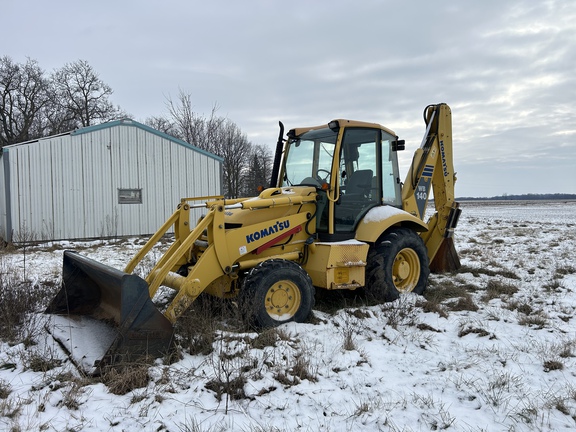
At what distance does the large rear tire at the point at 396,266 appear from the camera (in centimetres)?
623

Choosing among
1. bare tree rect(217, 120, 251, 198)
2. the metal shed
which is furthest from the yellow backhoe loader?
bare tree rect(217, 120, 251, 198)

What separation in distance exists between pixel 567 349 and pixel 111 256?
1020cm

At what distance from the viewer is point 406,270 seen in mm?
6777

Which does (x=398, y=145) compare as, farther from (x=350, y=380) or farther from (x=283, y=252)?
(x=350, y=380)

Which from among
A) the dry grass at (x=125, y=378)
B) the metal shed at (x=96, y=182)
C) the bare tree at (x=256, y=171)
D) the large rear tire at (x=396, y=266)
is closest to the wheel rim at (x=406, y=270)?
the large rear tire at (x=396, y=266)

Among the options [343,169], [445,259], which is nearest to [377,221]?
[343,169]

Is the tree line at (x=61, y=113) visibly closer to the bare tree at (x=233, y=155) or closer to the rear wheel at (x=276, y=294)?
the bare tree at (x=233, y=155)

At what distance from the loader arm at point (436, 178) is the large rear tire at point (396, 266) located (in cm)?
108

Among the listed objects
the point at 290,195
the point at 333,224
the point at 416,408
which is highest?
the point at 290,195

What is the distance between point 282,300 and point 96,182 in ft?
40.6

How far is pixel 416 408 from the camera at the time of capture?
11.4 feet

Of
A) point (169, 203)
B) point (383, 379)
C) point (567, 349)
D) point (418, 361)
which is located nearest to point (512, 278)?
point (567, 349)

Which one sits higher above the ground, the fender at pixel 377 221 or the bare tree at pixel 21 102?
the bare tree at pixel 21 102

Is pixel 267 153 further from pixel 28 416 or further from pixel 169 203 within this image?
pixel 28 416
